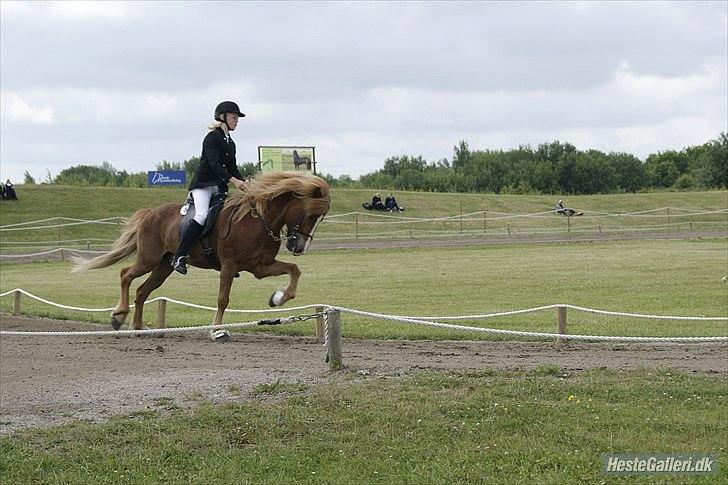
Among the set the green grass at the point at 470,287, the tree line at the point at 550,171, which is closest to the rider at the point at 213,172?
the green grass at the point at 470,287

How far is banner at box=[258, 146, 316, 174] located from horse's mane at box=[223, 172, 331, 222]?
47.9 meters

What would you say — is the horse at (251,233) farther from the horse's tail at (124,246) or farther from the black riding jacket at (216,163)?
the black riding jacket at (216,163)

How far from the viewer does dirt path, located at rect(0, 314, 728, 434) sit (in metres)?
10.3

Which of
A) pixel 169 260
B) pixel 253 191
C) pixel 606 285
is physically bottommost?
pixel 606 285

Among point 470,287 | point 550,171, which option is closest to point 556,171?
point 550,171

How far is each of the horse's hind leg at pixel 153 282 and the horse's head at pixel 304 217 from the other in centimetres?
287

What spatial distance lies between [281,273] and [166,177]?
5124 cm

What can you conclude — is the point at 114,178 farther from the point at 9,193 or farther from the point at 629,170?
the point at 629,170

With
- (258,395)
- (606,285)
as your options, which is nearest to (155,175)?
(606,285)

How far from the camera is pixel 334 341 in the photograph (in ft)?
37.6

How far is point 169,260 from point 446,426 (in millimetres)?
6954

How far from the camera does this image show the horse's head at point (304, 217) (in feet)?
40.4

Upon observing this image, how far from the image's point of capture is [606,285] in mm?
23000

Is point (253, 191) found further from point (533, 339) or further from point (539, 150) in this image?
point (539, 150)
